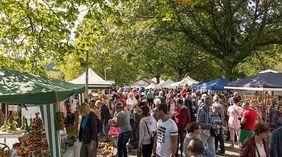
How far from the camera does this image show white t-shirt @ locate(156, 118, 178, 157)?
6.98 metres

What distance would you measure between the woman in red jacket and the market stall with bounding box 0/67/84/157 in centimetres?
357

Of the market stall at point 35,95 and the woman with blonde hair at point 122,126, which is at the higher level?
the market stall at point 35,95

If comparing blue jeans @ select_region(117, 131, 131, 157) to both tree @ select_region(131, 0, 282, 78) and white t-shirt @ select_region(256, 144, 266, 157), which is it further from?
tree @ select_region(131, 0, 282, 78)

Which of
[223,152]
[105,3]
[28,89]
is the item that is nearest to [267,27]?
[223,152]

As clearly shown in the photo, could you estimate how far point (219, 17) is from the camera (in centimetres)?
2750

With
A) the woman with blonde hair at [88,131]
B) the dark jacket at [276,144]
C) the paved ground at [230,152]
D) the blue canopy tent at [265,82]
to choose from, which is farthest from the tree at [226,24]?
the dark jacket at [276,144]

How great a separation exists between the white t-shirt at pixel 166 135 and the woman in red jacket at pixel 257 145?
138 cm

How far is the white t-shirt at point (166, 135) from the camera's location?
6977 millimetres

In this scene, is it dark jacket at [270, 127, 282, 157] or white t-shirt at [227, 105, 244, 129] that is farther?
white t-shirt at [227, 105, 244, 129]

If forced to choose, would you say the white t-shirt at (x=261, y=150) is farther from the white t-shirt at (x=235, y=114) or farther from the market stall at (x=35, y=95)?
the white t-shirt at (x=235, y=114)

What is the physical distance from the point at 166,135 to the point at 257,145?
1.61m

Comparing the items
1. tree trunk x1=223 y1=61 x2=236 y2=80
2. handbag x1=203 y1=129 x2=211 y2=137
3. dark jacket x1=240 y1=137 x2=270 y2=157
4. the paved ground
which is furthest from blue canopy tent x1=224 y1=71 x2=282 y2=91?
tree trunk x1=223 y1=61 x2=236 y2=80

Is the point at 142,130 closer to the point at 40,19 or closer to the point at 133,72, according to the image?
the point at 40,19

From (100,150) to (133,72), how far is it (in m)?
55.3
